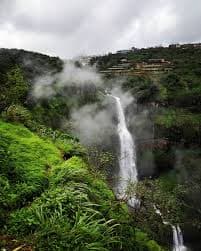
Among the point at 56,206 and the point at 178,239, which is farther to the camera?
the point at 178,239

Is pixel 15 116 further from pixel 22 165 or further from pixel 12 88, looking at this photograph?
pixel 22 165

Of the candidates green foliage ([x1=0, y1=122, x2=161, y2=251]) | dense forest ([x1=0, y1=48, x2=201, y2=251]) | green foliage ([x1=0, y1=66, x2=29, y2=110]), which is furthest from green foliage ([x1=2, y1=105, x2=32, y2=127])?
green foliage ([x1=0, y1=122, x2=161, y2=251])

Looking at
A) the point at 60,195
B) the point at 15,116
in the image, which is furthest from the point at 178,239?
the point at 60,195

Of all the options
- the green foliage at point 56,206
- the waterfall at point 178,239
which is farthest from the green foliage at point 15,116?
the waterfall at point 178,239

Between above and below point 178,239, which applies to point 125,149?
above

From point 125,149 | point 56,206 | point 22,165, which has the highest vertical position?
point 22,165

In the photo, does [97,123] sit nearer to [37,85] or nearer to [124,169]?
[124,169]

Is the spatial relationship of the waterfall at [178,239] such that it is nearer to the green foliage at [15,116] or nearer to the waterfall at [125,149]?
the waterfall at [125,149]

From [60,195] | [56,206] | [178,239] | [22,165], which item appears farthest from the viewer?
[178,239]

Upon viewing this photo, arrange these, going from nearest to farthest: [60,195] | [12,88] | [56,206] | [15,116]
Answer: [56,206]
[60,195]
[15,116]
[12,88]

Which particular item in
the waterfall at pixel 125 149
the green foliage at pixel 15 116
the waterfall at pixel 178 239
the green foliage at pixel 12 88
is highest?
the green foliage at pixel 12 88

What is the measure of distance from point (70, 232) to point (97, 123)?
36.7 m

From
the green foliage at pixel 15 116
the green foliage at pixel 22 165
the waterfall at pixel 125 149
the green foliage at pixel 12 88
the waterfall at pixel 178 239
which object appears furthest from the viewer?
the waterfall at pixel 125 149

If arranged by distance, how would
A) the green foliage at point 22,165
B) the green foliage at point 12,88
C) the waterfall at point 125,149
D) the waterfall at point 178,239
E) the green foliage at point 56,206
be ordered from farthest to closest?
1. the waterfall at point 125,149
2. the waterfall at point 178,239
3. the green foliage at point 12,88
4. the green foliage at point 22,165
5. the green foliage at point 56,206
